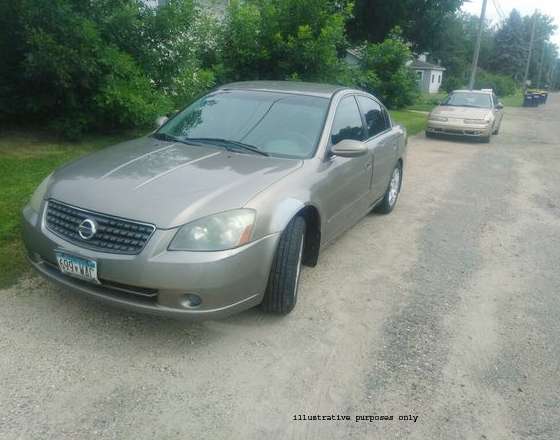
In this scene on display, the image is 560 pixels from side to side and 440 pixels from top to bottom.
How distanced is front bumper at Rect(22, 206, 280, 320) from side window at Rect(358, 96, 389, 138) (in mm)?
2654

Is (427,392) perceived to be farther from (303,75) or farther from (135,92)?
(303,75)

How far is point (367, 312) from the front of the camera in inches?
154

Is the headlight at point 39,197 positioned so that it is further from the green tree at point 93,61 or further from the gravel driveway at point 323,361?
the green tree at point 93,61

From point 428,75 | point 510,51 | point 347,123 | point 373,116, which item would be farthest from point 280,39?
point 510,51

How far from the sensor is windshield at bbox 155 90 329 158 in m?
4.22

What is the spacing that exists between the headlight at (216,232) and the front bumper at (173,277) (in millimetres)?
42

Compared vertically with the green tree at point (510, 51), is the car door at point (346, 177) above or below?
below

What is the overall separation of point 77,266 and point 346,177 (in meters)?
2.38

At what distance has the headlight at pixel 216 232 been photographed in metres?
2.99

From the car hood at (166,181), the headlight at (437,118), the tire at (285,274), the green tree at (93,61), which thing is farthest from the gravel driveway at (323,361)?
the headlight at (437,118)

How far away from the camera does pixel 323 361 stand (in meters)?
3.24

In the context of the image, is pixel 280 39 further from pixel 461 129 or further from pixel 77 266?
pixel 77 266

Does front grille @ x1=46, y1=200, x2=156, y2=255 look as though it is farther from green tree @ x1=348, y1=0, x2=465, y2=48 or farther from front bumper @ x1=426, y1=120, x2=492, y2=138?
green tree @ x1=348, y1=0, x2=465, y2=48

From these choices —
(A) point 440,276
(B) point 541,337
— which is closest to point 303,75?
(A) point 440,276
